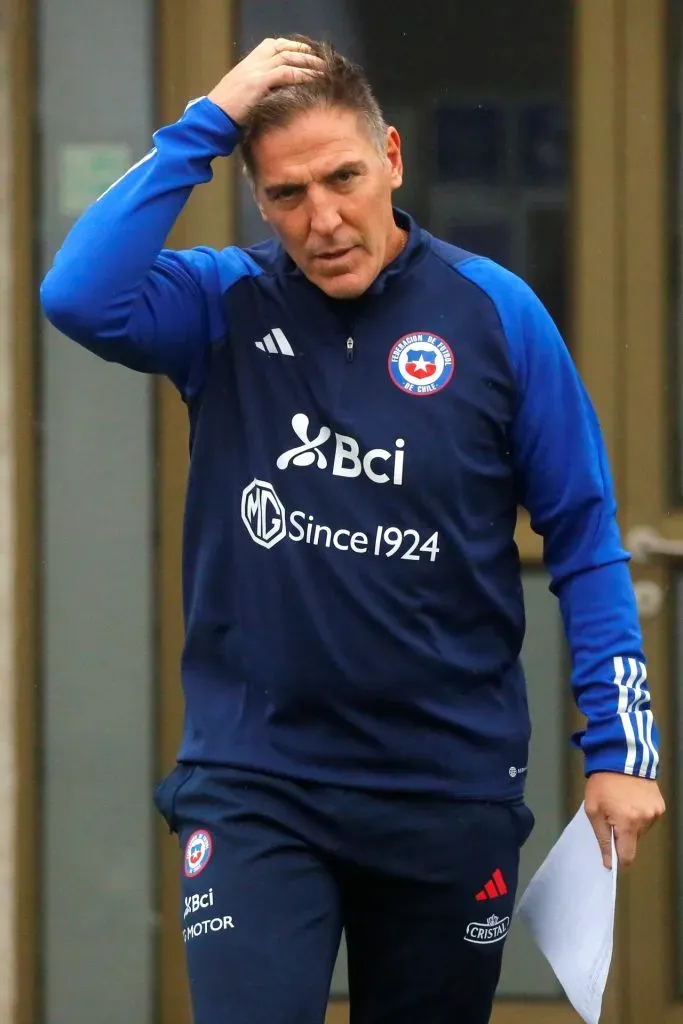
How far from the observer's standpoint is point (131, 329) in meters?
2.55

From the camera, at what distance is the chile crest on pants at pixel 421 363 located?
8.25 ft

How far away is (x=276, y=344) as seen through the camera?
256cm

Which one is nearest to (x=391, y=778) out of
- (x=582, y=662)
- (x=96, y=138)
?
(x=582, y=662)

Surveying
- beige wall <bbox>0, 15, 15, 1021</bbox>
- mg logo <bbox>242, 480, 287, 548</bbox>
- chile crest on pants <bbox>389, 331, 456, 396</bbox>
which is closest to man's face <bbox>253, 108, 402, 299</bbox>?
chile crest on pants <bbox>389, 331, 456, 396</bbox>

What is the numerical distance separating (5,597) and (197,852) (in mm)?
1490

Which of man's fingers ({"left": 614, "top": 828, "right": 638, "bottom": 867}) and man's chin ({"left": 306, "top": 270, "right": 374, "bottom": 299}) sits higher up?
man's chin ({"left": 306, "top": 270, "right": 374, "bottom": 299})

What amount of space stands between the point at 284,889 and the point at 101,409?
5.58 feet

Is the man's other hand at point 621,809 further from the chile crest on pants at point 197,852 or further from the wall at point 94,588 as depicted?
the wall at point 94,588

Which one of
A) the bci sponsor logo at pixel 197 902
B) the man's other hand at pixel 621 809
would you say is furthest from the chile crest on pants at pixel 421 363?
the bci sponsor logo at pixel 197 902

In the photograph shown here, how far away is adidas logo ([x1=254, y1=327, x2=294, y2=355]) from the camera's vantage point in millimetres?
2555

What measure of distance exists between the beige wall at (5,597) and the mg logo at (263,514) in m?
1.46

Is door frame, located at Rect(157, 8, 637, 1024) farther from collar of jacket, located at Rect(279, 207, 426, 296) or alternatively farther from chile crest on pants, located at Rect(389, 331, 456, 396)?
chile crest on pants, located at Rect(389, 331, 456, 396)

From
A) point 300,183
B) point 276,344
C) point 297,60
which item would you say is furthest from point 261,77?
point 276,344

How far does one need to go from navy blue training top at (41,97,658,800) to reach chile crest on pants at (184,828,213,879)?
111 millimetres
